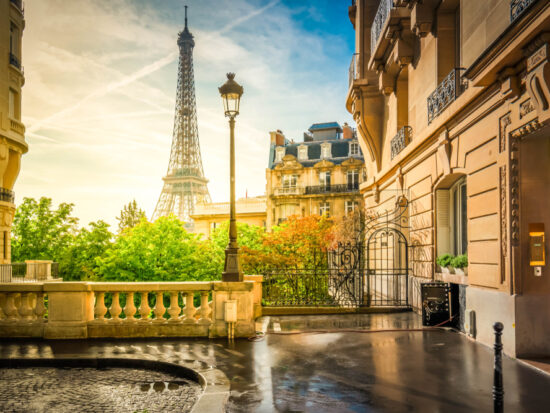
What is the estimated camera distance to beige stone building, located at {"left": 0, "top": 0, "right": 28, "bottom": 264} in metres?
35.7

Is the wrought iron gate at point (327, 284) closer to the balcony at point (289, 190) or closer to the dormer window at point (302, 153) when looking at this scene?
the balcony at point (289, 190)

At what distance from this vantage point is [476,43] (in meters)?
9.95

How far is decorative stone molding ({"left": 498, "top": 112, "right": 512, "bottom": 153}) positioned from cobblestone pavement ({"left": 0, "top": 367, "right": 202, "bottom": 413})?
21.8 feet

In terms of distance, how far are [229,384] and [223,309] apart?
3406mm

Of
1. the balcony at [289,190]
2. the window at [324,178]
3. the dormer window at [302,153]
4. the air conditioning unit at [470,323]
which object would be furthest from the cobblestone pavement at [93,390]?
the dormer window at [302,153]

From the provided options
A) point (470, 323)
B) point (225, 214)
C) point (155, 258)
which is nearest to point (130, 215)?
point (225, 214)

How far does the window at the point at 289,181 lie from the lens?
56562mm

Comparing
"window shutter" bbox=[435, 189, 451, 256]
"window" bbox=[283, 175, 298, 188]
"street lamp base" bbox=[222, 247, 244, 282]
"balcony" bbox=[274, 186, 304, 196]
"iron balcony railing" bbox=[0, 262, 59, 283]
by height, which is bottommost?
"iron balcony railing" bbox=[0, 262, 59, 283]

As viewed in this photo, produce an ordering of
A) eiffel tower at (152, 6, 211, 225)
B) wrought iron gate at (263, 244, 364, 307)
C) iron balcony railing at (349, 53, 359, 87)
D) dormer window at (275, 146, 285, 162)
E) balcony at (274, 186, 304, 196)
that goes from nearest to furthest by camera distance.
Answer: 1. wrought iron gate at (263, 244, 364, 307)
2. iron balcony railing at (349, 53, 359, 87)
3. balcony at (274, 186, 304, 196)
4. dormer window at (275, 146, 285, 162)
5. eiffel tower at (152, 6, 211, 225)

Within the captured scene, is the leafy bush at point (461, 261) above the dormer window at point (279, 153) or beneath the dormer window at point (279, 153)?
beneath

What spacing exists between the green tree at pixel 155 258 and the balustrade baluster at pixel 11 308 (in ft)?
52.5

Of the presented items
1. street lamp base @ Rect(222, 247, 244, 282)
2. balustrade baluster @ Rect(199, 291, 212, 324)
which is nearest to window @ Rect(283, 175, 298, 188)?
street lamp base @ Rect(222, 247, 244, 282)

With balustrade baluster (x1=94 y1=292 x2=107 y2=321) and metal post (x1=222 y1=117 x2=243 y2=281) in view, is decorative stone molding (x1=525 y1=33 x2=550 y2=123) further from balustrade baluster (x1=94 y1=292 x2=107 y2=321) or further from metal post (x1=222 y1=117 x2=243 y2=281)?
balustrade baluster (x1=94 y1=292 x2=107 y2=321)

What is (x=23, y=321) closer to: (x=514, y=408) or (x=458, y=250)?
(x=514, y=408)
